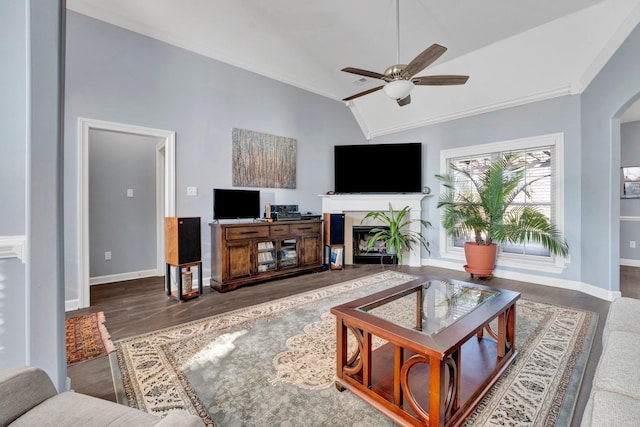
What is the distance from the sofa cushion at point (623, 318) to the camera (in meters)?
1.58

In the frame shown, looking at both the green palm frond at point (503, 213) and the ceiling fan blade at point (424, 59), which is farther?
the green palm frond at point (503, 213)

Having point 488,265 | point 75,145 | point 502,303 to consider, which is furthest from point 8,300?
point 488,265

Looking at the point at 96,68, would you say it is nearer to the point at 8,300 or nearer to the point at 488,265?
the point at 8,300

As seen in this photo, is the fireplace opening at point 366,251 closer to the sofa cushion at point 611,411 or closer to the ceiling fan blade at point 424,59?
the ceiling fan blade at point 424,59

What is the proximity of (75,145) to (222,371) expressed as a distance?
9.70 feet

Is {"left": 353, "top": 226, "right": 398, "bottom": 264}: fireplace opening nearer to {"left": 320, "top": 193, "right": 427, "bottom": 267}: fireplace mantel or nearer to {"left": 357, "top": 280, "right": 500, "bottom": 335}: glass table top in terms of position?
{"left": 320, "top": 193, "right": 427, "bottom": 267}: fireplace mantel

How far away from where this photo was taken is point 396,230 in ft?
16.3

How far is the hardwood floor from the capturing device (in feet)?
6.09

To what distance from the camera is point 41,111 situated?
53.6 inches

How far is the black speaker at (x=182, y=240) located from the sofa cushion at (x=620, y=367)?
3500 mm

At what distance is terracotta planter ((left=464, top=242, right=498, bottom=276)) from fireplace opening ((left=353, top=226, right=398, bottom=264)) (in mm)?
1416

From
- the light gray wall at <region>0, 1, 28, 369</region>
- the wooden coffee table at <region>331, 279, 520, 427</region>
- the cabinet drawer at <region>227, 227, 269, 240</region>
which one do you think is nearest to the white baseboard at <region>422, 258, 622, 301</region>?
the wooden coffee table at <region>331, 279, 520, 427</region>

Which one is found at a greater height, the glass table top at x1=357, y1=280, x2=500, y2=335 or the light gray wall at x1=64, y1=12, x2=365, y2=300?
the light gray wall at x1=64, y1=12, x2=365, y2=300

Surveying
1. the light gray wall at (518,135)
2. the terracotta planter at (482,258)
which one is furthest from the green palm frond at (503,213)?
the light gray wall at (518,135)
